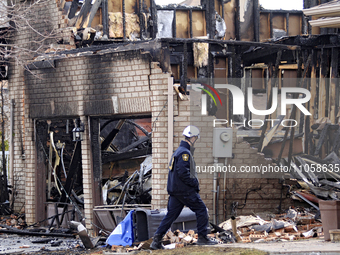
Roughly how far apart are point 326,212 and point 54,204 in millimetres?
6953

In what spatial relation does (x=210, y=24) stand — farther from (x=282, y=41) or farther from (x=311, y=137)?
(x=311, y=137)

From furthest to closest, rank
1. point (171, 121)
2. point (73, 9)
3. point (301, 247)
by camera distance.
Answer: point (73, 9) < point (171, 121) < point (301, 247)

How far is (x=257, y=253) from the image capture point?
621cm

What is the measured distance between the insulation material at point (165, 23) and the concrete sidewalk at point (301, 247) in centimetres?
757

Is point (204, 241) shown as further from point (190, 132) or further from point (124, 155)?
point (124, 155)

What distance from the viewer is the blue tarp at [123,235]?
795cm

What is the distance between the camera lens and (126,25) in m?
13.0

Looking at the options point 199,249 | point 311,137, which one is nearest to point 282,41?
point 311,137

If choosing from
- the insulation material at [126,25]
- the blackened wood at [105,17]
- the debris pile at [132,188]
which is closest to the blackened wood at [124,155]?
the debris pile at [132,188]

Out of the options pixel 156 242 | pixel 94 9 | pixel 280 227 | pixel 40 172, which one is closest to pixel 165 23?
pixel 94 9

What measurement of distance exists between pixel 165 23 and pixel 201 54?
1688mm

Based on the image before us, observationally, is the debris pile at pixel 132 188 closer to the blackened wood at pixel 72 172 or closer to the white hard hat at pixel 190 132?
the blackened wood at pixel 72 172

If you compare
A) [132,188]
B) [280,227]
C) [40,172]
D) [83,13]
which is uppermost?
[83,13]

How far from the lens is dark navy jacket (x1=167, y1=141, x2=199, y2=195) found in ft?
23.1
